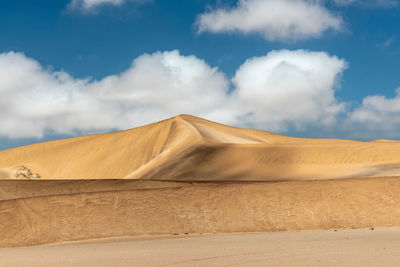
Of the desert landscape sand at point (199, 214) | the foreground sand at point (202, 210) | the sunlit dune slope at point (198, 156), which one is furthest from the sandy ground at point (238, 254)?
the sunlit dune slope at point (198, 156)

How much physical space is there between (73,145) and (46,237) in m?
72.9

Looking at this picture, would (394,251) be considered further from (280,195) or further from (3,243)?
(3,243)

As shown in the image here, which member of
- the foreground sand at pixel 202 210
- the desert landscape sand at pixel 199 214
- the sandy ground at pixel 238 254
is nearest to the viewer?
the sandy ground at pixel 238 254

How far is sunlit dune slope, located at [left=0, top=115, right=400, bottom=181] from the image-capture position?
52.4 metres

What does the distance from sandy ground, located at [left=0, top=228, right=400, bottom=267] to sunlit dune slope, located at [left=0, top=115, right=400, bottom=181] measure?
27326 mm

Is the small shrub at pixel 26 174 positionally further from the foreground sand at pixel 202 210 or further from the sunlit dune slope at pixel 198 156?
the foreground sand at pixel 202 210

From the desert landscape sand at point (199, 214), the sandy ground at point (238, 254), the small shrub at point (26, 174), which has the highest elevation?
the small shrub at point (26, 174)

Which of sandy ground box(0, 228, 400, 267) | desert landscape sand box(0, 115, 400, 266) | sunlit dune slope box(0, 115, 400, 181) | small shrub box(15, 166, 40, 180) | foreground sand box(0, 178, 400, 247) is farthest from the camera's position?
small shrub box(15, 166, 40, 180)

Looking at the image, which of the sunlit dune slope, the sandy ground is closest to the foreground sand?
the sandy ground

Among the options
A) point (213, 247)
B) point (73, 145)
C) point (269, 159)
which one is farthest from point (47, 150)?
point (213, 247)

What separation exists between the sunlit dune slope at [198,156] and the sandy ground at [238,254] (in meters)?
27.3

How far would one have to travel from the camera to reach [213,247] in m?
16.0

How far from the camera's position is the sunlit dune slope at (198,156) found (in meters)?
52.4

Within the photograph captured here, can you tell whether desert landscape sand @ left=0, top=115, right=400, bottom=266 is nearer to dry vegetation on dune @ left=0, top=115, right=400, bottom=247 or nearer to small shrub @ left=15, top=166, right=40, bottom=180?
dry vegetation on dune @ left=0, top=115, right=400, bottom=247
